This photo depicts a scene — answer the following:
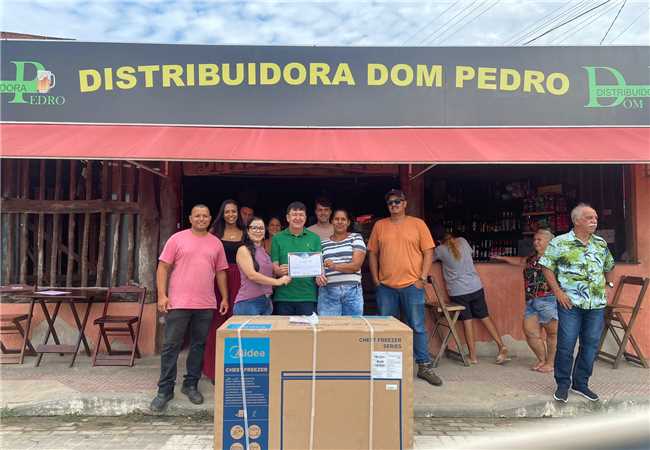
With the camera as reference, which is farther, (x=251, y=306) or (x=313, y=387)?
(x=251, y=306)

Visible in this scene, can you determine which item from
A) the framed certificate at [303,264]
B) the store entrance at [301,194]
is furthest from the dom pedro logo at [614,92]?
the framed certificate at [303,264]

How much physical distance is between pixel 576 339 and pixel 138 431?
12.8 feet

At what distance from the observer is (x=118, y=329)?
5484 millimetres

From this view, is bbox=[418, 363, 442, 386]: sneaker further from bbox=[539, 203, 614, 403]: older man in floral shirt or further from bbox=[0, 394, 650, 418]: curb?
bbox=[539, 203, 614, 403]: older man in floral shirt

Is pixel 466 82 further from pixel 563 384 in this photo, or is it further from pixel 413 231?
pixel 563 384

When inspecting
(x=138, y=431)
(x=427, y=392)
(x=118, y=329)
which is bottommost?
(x=138, y=431)

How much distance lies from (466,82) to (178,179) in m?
3.98

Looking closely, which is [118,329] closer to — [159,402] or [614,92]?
[159,402]

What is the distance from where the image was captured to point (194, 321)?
4.10m

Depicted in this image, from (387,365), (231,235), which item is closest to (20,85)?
(231,235)

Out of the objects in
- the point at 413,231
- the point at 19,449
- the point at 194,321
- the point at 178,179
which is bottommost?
the point at 19,449

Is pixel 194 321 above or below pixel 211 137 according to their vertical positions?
below

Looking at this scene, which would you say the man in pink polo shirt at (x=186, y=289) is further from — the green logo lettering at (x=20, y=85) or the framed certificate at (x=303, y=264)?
the green logo lettering at (x=20, y=85)

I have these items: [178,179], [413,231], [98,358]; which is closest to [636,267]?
[413,231]
